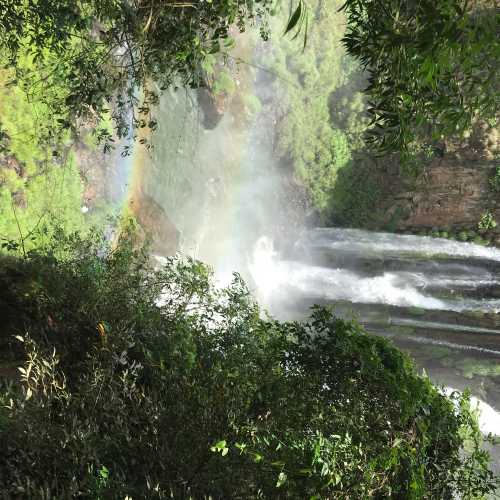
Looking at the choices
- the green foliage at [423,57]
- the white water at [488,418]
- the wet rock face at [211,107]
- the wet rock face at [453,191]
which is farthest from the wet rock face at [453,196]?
the green foliage at [423,57]

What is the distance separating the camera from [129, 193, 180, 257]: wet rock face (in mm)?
11945

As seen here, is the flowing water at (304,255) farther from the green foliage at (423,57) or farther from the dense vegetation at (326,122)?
the green foliage at (423,57)

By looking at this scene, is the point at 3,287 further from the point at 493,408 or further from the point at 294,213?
the point at 294,213

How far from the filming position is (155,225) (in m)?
12.5

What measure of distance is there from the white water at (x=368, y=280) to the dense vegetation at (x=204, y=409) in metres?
9.98

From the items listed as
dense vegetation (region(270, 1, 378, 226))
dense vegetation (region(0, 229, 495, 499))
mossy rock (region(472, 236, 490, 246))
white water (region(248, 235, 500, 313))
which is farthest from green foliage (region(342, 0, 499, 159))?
mossy rock (region(472, 236, 490, 246))

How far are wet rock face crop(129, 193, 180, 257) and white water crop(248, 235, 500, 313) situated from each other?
3.49 meters

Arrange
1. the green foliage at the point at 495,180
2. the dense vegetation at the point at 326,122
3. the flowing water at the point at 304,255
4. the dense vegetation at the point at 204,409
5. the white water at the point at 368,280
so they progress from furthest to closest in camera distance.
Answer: the dense vegetation at the point at 326,122 → the green foliage at the point at 495,180 → the white water at the point at 368,280 → the flowing water at the point at 304,255 → the dense vegetation at the point at 204,409

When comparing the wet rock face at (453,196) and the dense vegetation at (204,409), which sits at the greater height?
the wet rock face at (453,196)

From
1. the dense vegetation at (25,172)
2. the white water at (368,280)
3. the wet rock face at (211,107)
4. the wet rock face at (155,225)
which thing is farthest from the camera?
the white water at (368,280)

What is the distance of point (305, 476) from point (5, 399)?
2.10 meters

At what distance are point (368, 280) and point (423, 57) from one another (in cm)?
1450

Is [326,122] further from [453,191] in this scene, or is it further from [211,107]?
[211,107]

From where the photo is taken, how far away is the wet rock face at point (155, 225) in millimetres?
11945
